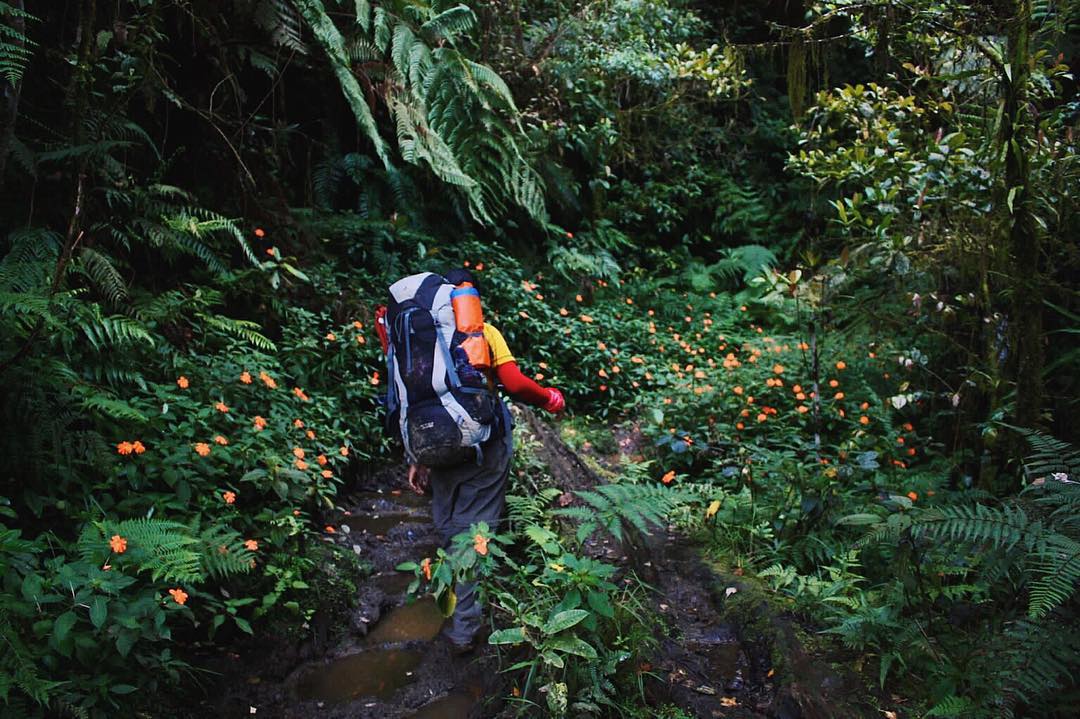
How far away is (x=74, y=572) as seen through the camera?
2195 mm

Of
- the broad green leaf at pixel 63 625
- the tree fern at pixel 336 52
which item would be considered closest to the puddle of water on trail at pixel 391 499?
the broad green leaf at pixel 63 625

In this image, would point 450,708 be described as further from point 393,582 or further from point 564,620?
point 393,582

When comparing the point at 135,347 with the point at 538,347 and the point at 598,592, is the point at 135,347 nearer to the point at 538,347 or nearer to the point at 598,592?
the point at 598,592

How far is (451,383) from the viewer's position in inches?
119

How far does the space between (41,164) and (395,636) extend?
306 cm

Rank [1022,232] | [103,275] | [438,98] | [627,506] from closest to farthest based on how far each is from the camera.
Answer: [627,506] < [1022,232] < [103,275] < [438,98]

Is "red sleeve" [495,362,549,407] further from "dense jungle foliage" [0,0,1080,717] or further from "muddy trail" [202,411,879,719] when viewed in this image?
"muddy trail" [202,411,879,719]

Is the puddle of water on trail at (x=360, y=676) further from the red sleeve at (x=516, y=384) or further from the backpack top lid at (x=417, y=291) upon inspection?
the backpack top lid at (x=417, y=291)

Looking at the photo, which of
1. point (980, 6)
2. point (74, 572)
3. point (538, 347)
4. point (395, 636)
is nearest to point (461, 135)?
point (538, 347)

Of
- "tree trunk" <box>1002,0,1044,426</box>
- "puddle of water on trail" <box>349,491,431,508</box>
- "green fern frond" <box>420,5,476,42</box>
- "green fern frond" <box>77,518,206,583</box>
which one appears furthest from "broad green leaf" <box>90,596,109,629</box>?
"green fern frond" <box>420,5,476,42</box>

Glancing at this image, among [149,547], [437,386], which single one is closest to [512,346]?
[437,386]

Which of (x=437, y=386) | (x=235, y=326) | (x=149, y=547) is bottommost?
(x=149, y=547)

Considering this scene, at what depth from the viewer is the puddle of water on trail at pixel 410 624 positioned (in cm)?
324

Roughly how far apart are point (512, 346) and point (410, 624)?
363 centimetres
